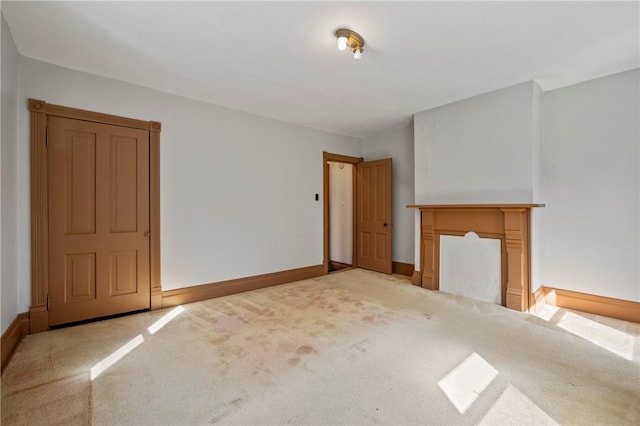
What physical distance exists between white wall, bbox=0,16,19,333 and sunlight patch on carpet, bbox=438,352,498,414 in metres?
3.28

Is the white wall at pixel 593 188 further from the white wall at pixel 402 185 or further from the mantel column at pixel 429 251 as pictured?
the white wall at pixel 402 185

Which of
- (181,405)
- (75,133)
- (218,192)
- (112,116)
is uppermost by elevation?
(112,116)

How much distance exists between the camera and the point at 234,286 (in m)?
3.96

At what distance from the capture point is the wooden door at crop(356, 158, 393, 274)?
5.10 meters

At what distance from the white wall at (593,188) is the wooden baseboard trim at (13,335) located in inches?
211

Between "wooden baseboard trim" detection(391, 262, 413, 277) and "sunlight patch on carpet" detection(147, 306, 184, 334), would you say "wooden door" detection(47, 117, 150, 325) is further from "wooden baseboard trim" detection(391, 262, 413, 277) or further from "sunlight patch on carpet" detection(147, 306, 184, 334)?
"wooden baseboard trim" detection(391, 262, 413, 277)

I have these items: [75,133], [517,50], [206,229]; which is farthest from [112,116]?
[517,50]

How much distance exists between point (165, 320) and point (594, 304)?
15.5 feet

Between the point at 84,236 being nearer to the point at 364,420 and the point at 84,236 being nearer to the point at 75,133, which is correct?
the point at 75,133

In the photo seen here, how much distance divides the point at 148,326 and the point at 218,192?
1767mm

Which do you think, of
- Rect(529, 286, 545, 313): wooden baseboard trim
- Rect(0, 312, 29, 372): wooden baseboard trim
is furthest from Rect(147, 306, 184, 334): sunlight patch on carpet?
Rect(529, 286, 545, 313): wooden baseboard trim

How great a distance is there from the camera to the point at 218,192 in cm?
384

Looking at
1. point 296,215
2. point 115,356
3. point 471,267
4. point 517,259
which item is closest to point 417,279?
point 471,267

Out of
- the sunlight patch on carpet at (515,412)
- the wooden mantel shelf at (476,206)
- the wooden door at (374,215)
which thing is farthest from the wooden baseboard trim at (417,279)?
the sunlight patch on carpet at (515,412)
